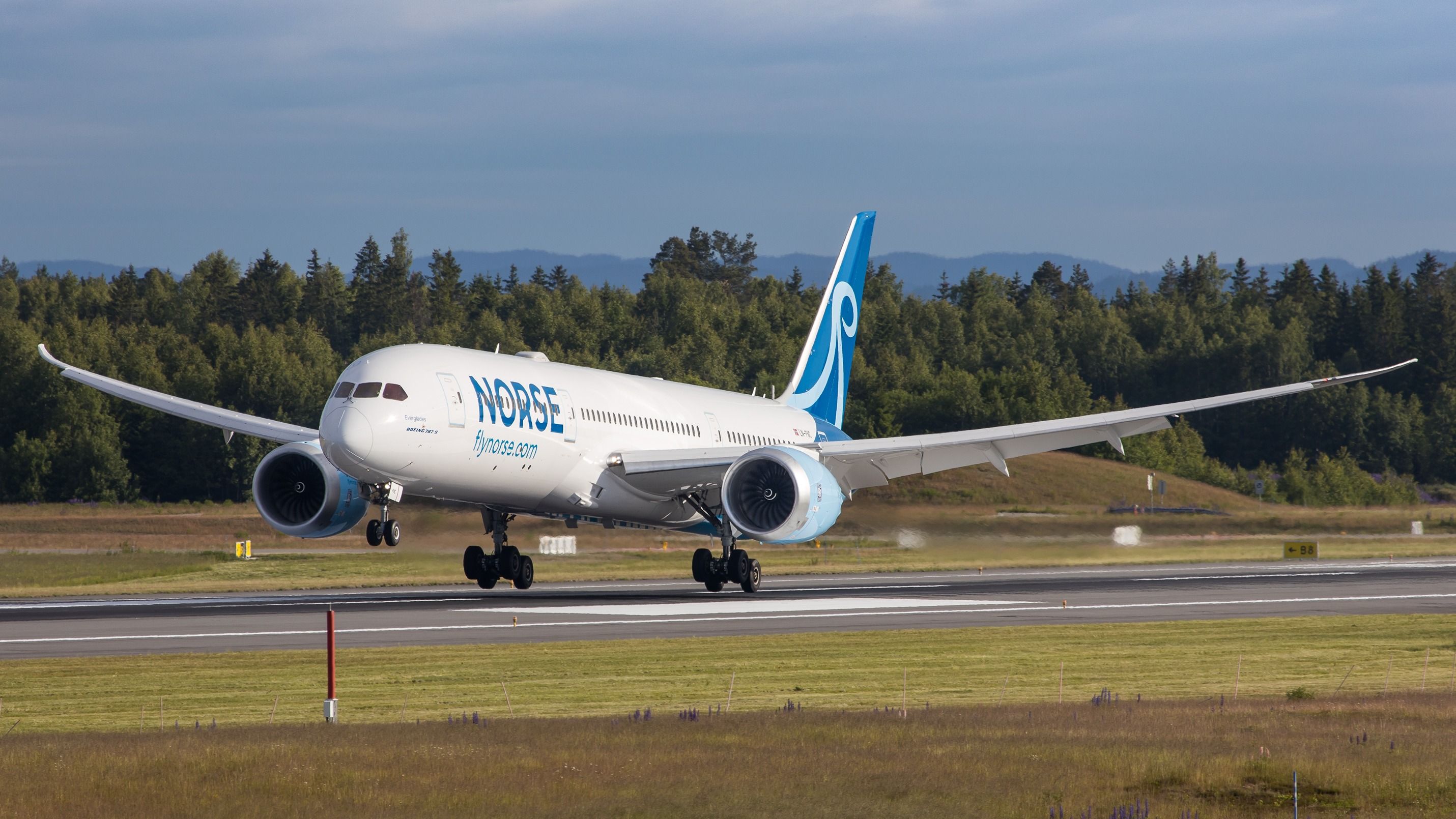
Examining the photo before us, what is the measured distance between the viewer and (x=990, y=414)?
114m

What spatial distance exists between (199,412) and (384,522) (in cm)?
1275

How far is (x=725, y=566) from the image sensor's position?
4069 cm

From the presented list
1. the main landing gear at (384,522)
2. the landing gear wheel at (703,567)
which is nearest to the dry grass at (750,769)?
the main landing gear at (384,522)

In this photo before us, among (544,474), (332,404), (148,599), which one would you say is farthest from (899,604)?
(148,599)

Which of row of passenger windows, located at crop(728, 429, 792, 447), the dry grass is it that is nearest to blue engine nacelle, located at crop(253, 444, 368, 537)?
row of passenger windows, located at crop(728, 429, 792, 447)

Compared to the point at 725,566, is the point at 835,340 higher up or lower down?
higher up

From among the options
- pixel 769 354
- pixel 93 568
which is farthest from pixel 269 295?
pixel 93 568

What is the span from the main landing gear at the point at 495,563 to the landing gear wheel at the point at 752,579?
224 inches

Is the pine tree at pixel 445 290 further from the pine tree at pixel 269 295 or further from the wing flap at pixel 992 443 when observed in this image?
the wing flap at pixel 992 443

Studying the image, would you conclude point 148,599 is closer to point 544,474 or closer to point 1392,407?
point 544,474

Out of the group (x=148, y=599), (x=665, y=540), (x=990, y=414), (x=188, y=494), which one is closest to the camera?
(x=148, y=599)

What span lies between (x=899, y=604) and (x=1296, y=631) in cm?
1010

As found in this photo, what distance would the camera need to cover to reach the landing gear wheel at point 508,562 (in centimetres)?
3925

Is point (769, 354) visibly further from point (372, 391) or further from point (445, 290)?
point (372, 391)
